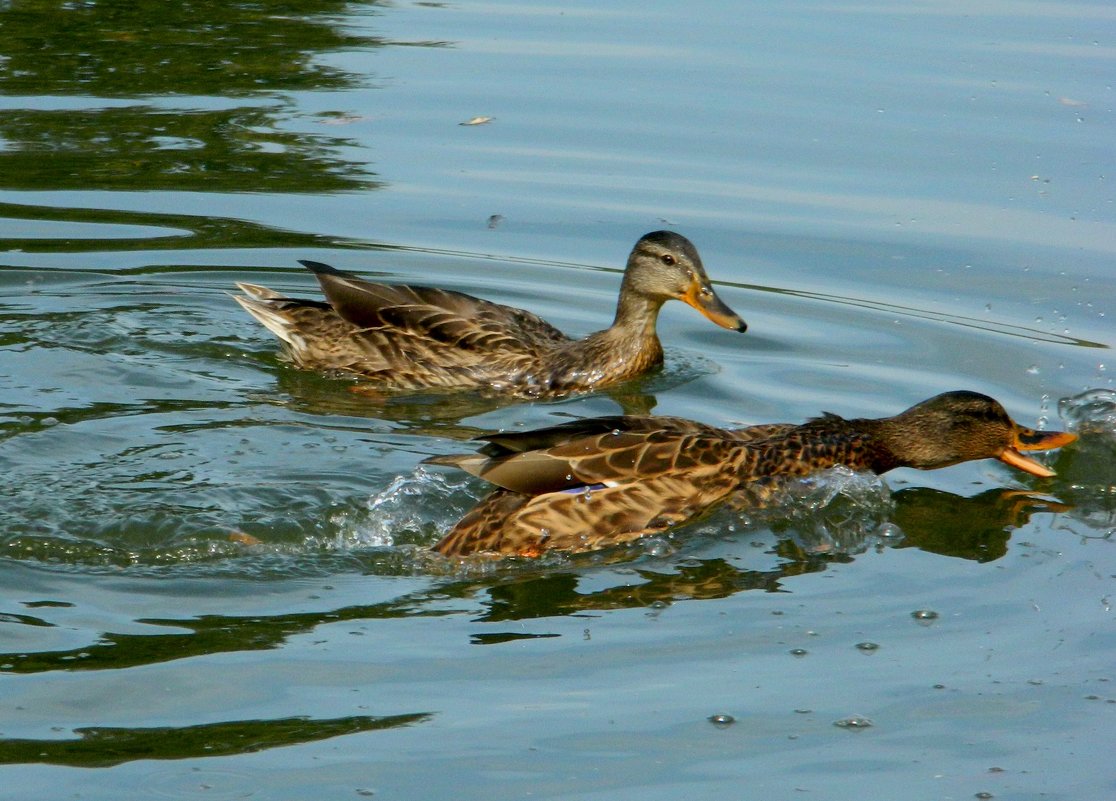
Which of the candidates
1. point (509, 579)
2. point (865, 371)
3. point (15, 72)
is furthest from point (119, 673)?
point (15, 72)

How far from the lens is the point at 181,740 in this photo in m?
5.37

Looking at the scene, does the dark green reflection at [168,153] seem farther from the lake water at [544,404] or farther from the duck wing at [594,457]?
the duck wing at [594,457]

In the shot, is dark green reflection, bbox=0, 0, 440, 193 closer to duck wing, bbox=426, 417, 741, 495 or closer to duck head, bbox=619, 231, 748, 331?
duck head, bbox=619, 231, 748, 331

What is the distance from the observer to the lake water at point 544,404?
18.1 feet

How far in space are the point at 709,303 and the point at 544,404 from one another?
116cm

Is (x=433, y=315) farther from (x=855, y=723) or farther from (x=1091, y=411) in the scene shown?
(x=855, y=723)

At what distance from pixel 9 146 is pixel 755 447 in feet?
24.2

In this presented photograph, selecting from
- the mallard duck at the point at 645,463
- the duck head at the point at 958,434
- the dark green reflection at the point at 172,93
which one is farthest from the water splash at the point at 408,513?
the dark green reflection at the point at 172,93

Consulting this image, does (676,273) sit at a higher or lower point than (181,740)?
higher

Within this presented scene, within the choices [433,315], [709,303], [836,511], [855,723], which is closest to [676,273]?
[709,303]

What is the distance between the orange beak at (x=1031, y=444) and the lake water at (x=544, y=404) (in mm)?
115

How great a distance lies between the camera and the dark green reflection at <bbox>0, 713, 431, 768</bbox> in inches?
206

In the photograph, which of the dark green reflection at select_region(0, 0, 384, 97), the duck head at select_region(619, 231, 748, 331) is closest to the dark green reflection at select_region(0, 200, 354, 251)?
the duck head at select_region(619, 231, 748, 331)

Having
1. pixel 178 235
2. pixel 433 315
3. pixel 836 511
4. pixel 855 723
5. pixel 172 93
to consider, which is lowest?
pixel 855 723
